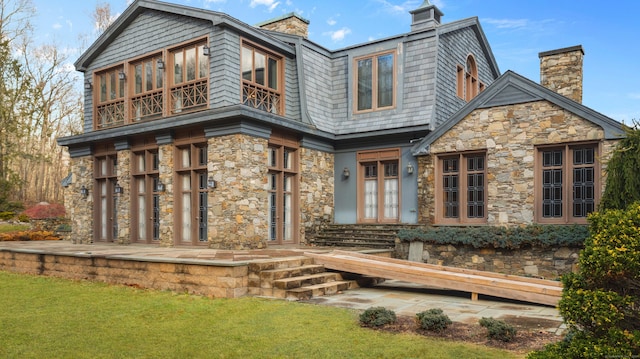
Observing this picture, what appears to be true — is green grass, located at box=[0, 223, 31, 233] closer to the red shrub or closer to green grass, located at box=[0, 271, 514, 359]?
the red shrub

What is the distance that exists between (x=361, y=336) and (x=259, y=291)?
9.69ft

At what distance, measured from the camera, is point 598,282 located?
12.3 ft

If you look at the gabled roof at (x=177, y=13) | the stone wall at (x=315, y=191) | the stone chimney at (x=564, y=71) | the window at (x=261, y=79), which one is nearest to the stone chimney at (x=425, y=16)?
the stone chimney at (x=564, y=71)

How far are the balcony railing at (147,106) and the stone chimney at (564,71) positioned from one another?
1038 cm

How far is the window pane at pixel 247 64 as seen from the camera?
13250 mm

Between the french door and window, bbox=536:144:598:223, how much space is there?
12.9 feet

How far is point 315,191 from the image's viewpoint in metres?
14.6

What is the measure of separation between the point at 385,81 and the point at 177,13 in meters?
6.21

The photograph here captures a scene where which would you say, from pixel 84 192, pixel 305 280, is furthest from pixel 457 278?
pixel 84 192

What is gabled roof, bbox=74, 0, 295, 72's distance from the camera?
12.5 m

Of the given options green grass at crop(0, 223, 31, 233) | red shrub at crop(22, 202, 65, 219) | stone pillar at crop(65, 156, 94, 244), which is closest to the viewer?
stone pillar at crop(65, 156, 94, 244)

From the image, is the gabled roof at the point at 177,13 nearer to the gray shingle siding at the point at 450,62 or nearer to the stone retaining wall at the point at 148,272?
the gray shingle siding at the point at 450,62

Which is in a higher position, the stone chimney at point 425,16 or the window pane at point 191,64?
the stone chimney at point 425,16

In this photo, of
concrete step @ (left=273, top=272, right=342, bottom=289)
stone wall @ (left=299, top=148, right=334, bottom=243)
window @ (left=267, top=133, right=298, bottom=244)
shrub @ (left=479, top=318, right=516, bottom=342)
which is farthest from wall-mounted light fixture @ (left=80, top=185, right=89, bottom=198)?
shrub @ (left=479, top=318, right=516, bottom=342)
